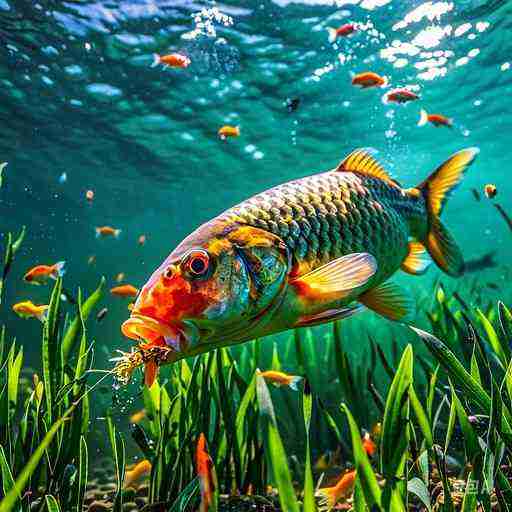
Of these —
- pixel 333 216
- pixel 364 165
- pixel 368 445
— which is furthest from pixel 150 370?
pixel 368 445

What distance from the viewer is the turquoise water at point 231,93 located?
548 inches

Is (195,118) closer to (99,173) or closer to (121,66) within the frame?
(121,66)

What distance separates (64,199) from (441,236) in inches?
1796

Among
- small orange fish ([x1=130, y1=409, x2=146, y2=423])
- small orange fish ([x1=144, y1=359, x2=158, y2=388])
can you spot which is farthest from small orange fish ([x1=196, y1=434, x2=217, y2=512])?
small orange fish ([x1=130, y1=409, x2=146, y2=423])

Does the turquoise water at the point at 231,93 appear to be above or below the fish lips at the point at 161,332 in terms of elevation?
above

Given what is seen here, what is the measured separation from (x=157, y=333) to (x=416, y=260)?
102 inches

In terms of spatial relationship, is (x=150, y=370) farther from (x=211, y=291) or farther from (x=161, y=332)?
(x=211, y=291)

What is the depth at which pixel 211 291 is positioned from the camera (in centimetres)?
166

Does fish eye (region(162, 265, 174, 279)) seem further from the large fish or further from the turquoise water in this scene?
the turquoise water

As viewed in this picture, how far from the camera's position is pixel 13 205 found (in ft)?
146

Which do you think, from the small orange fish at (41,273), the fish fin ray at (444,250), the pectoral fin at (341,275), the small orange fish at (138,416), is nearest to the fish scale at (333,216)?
the pectoral fin at (341,275)

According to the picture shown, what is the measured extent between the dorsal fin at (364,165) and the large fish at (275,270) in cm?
7

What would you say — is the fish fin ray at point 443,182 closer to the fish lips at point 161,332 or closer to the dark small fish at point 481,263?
the fish lips at point 161,332

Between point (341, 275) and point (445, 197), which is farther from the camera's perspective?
point (445, 197)
